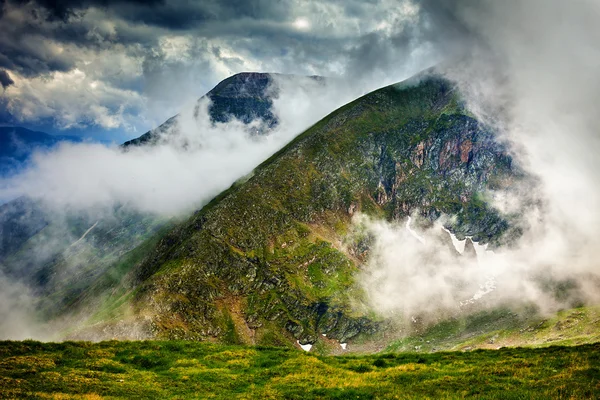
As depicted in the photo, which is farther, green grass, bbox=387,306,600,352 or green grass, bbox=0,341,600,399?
green grass, bbox=387,306,600,352

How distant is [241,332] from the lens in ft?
634

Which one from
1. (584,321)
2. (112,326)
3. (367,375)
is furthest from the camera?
(112,326)

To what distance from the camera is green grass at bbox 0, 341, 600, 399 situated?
27688 mm

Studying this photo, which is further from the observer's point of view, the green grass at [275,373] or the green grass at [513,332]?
the green grass at [513,332]

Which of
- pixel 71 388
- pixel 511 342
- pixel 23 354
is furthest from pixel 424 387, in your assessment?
pixel 511 342

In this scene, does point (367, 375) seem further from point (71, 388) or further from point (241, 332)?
point (241, 332)

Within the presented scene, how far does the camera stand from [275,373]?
120 feet

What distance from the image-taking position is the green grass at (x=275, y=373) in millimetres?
27688

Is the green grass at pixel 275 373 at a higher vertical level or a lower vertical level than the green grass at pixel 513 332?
higher

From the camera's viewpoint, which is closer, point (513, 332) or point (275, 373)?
point (275, 373)

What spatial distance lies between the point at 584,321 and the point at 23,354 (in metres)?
183

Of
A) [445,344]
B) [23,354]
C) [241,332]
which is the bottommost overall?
[445,344]

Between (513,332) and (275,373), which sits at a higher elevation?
(275,373)

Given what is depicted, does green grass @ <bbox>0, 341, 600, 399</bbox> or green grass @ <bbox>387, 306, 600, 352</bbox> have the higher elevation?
green grass @ <bbox>0, 341, 600, 399</bbox>
